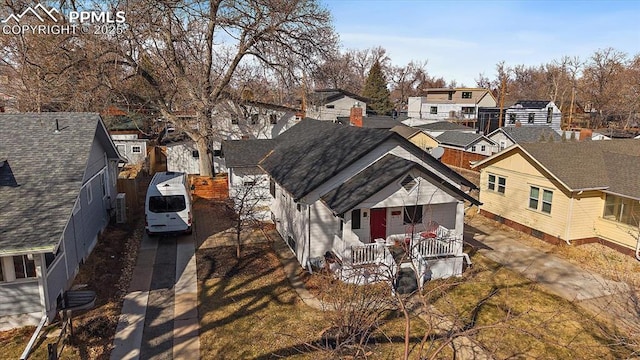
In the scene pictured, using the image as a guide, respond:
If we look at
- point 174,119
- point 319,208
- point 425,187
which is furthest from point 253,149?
point 425,187

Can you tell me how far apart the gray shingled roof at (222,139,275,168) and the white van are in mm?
5822

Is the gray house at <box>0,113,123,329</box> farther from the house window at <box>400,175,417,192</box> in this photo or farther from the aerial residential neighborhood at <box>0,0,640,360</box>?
the house window at <box>400,175,417,192</box>

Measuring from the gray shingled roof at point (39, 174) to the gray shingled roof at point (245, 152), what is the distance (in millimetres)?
8826

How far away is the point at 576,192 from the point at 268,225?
1358 centimetres

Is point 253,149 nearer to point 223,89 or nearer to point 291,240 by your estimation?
point 223,89

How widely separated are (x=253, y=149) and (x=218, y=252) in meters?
9.62

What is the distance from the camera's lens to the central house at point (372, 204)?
45.2ft

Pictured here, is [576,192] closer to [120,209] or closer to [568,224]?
[568,224]

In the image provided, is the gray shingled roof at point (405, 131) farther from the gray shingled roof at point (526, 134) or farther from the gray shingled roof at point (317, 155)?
the gray shingled roof at point (317, 155)

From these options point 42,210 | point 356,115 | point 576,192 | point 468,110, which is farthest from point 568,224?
point 468,110

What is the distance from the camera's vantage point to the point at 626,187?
16844 mm

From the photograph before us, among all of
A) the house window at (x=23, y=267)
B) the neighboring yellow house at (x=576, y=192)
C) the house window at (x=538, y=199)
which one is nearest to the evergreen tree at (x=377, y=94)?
the neighboring yellow house at (x=576, y=192)

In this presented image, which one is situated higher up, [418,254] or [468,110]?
[468,110]

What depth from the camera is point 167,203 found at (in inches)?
685
